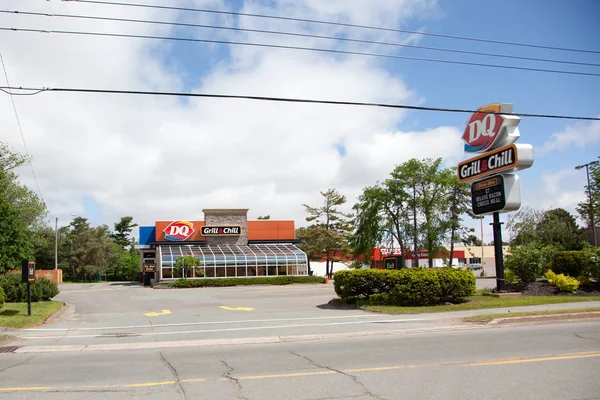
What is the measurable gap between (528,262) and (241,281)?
28899mm

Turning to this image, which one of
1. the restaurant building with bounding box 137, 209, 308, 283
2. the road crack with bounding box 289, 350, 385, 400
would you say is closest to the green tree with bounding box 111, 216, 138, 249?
the restaurant building with bounding box 137, 209, 308, 283

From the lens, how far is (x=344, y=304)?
22.0 metres

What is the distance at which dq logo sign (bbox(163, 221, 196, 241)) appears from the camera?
52906mm

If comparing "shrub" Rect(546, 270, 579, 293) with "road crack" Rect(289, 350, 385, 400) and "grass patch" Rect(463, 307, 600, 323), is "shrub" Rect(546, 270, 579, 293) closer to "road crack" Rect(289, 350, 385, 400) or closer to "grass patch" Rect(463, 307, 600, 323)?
"grass patch" Rect(463, 307, 600, 323)

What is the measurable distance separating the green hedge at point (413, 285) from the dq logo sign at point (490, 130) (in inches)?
238

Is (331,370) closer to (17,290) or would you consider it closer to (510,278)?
(510,278)

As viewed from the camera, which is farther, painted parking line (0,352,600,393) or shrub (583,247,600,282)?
shrub (583,247,600,282)

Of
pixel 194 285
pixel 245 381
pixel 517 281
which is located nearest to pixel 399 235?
pixel 194 285

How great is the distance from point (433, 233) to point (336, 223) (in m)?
17.7

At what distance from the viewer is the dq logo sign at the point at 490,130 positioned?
2119 centimetres

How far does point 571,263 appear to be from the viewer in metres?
22.9

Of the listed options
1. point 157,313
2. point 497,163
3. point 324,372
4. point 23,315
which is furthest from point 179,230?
point 324,372

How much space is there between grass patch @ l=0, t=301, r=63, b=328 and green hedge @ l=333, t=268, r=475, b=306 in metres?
12.4

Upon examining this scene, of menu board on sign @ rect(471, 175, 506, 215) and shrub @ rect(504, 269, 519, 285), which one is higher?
menu board on sign @ rect(471, 175, 506, 215)
